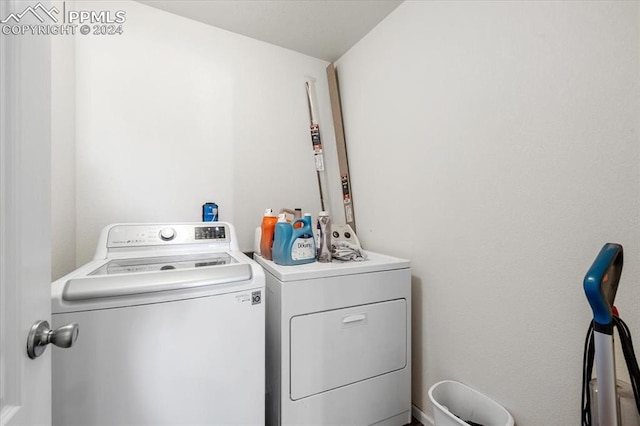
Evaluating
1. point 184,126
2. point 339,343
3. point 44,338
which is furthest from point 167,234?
point 339,343

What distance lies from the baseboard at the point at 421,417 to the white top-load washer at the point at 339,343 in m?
0.08

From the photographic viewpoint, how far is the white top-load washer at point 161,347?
85 centimetres

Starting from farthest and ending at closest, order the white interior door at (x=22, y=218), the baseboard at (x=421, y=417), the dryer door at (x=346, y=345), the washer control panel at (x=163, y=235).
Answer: the baseboard at (x=421, y=417) → the washer control panel at (x=163, y=235) → the dryer door at (x=346, y=345) → the white interior door at (x=22, y=218)

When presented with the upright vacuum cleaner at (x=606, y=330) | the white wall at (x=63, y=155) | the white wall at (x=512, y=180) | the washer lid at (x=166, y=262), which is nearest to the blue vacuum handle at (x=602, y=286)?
the upright vacuum cleaner at (x=606, y=330)

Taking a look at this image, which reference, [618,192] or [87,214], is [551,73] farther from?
[87,214]

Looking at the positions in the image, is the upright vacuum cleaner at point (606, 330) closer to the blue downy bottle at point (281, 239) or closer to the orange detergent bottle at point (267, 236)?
the blue downy bottle at point (281, 239)

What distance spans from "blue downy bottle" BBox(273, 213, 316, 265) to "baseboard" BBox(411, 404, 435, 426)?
1093 millimetres

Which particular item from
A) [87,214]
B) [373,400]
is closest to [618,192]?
[373,400]

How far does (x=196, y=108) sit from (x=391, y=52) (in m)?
1.37

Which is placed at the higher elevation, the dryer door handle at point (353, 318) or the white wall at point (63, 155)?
the white wall at point (63, 155)

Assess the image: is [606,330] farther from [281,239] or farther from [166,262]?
[166,262]

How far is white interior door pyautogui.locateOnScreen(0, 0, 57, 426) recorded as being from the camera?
18.9 inches

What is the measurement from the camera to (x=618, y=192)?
0.87m
